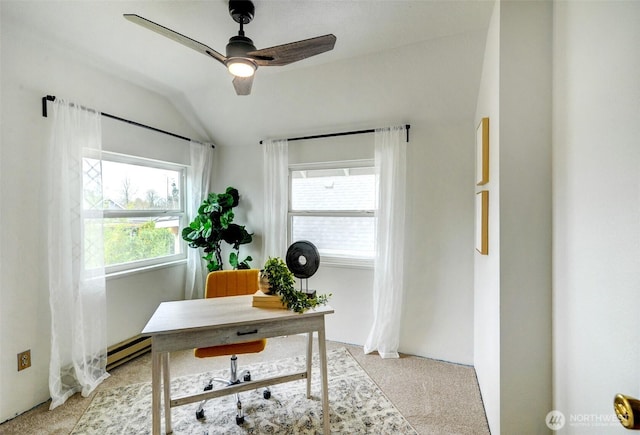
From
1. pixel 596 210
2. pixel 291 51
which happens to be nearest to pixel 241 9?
pixel 291 51

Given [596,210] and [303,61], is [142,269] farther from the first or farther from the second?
[596,210]

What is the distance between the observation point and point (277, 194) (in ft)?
10.8

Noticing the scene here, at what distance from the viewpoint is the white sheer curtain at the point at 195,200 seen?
3.42m

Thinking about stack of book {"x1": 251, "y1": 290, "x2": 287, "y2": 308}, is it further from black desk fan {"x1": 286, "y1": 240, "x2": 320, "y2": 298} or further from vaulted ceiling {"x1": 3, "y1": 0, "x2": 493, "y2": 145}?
vaulted ceiling {"x1": 3, "y1": 0, "x2": 493, "y2": 145}

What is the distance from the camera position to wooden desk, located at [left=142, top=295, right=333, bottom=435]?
1.48 m

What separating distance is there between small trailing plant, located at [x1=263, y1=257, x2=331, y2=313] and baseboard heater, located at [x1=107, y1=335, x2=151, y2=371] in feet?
6.12

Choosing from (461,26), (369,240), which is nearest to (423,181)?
(369,240)

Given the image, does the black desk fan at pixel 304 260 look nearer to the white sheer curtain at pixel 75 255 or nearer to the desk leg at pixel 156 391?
the desk leg at pixel 156 391

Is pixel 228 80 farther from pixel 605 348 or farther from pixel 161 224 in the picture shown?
pixel 605 348

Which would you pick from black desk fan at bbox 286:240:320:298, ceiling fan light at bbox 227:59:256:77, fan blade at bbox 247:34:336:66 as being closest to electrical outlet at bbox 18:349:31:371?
black desk fan at bbox 286:240:320:298

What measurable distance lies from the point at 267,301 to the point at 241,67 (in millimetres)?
1402

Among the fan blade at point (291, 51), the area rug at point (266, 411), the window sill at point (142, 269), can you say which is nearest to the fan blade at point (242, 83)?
the fan blade at point (291, 51)

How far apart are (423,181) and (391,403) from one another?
1875 millimetres

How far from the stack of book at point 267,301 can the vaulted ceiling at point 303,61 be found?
1.83 metres
